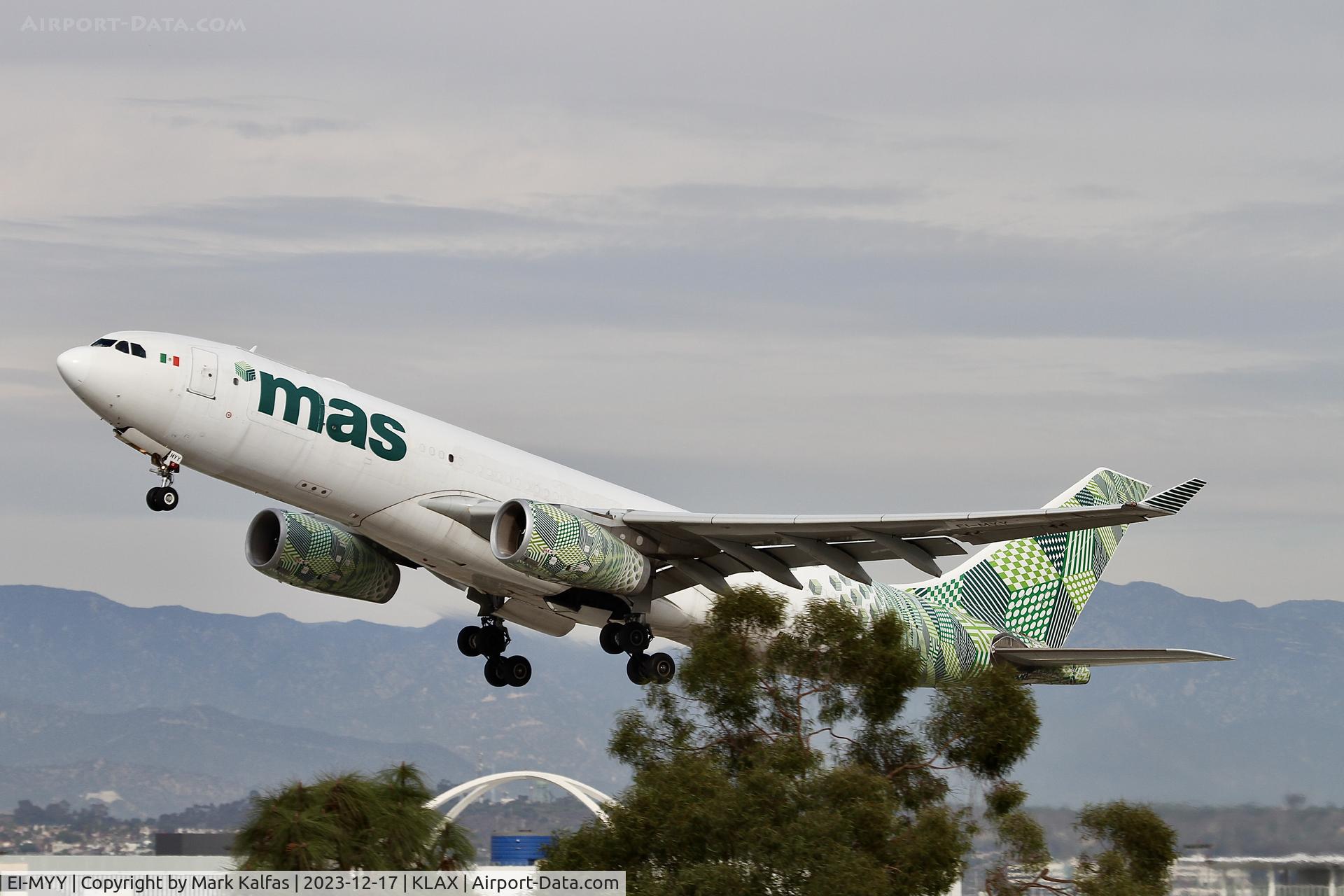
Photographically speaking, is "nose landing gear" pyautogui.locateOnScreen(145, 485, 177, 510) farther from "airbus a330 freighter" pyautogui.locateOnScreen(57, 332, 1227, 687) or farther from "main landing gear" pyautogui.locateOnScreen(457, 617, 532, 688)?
"main landing gear" pyautogui.locateOnScreen(457, 617, 532, 688)

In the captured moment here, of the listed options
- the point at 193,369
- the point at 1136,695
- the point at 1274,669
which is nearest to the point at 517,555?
the point at 193,369

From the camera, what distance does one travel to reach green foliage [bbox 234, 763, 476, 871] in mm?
27688

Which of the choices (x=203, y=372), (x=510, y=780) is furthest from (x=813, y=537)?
(x=510, y=780)

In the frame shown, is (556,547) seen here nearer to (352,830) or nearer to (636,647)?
(636,647)

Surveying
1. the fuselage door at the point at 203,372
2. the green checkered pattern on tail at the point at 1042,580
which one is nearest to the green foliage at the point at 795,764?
the green checkered pattern on tail at the point at 1042,580

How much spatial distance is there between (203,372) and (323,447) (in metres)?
2.50

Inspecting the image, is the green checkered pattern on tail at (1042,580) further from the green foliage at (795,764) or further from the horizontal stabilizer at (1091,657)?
the green foliage at (795,764)

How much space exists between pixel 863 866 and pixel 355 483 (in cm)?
1139

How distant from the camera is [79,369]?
30.2 metres

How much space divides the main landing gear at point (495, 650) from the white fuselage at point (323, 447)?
3.33m

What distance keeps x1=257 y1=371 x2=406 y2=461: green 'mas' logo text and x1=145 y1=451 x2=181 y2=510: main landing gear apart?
1.82 m

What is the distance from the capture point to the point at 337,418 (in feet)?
105

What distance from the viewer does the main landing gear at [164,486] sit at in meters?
31.4

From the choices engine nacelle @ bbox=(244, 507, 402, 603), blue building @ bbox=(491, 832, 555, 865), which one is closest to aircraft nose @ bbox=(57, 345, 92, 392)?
engine nacelle @ bbox=(244, 507, 402, 603)
